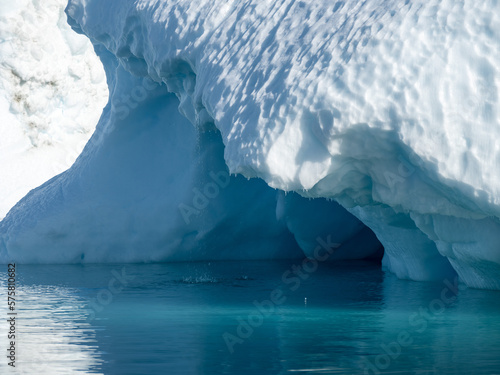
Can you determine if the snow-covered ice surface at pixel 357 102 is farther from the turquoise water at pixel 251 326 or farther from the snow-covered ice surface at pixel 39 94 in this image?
the snow-covered ice surface at pixel 39 94

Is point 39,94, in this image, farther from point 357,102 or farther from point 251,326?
point 251,326

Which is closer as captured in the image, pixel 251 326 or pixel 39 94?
pixel 251 326

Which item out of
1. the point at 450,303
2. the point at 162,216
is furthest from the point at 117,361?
the point at 162,216

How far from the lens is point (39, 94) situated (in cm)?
2105

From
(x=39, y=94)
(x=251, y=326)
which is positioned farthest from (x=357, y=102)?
(x=39, y=94)

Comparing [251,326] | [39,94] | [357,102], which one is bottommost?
[251,326]

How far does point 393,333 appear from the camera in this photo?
5230 millimetres

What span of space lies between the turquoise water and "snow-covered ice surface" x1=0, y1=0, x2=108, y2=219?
39.1 ft

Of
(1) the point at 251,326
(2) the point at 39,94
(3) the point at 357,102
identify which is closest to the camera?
(1) the point at 251,326

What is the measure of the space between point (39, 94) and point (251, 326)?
16.6m

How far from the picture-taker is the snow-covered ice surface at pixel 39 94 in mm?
20281

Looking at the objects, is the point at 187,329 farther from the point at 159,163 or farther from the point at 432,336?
the point at 159,163

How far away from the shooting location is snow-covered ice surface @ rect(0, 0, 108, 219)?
20281 mm

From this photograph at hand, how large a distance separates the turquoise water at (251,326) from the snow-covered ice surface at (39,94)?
39.1 feet
